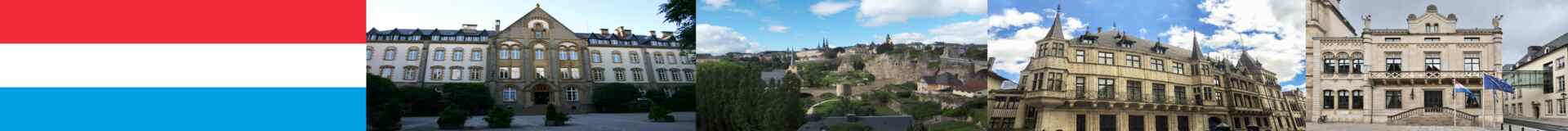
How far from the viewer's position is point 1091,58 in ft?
22.4

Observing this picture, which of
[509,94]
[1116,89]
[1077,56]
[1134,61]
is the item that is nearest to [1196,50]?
[1134,61]

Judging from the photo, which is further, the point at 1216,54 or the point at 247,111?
the point at 1216,54

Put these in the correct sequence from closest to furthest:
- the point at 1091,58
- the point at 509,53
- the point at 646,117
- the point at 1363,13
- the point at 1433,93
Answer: the point at 1091,58
the point at 509,53
the point at 646,117
the point at 1363,13
the point at 1433,93

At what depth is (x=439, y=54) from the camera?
26.5 feet

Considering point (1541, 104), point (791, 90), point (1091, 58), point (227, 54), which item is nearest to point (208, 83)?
point (227, 54)

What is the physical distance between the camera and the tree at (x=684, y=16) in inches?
324

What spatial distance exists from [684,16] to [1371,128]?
19.1 ft

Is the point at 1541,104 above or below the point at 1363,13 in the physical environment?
below

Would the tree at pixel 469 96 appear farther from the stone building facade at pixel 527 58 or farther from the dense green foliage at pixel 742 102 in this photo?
the dense green foliage at pixel 742 102

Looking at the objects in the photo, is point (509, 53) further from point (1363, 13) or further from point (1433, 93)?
point (1433, 93)

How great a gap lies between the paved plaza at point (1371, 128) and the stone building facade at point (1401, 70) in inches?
2.1

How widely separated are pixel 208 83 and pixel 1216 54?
557cm

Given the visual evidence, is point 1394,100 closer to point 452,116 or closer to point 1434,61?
point 1434,61

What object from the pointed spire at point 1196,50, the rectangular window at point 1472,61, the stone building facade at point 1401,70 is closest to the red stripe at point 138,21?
the pointed spire at point 1196,50
